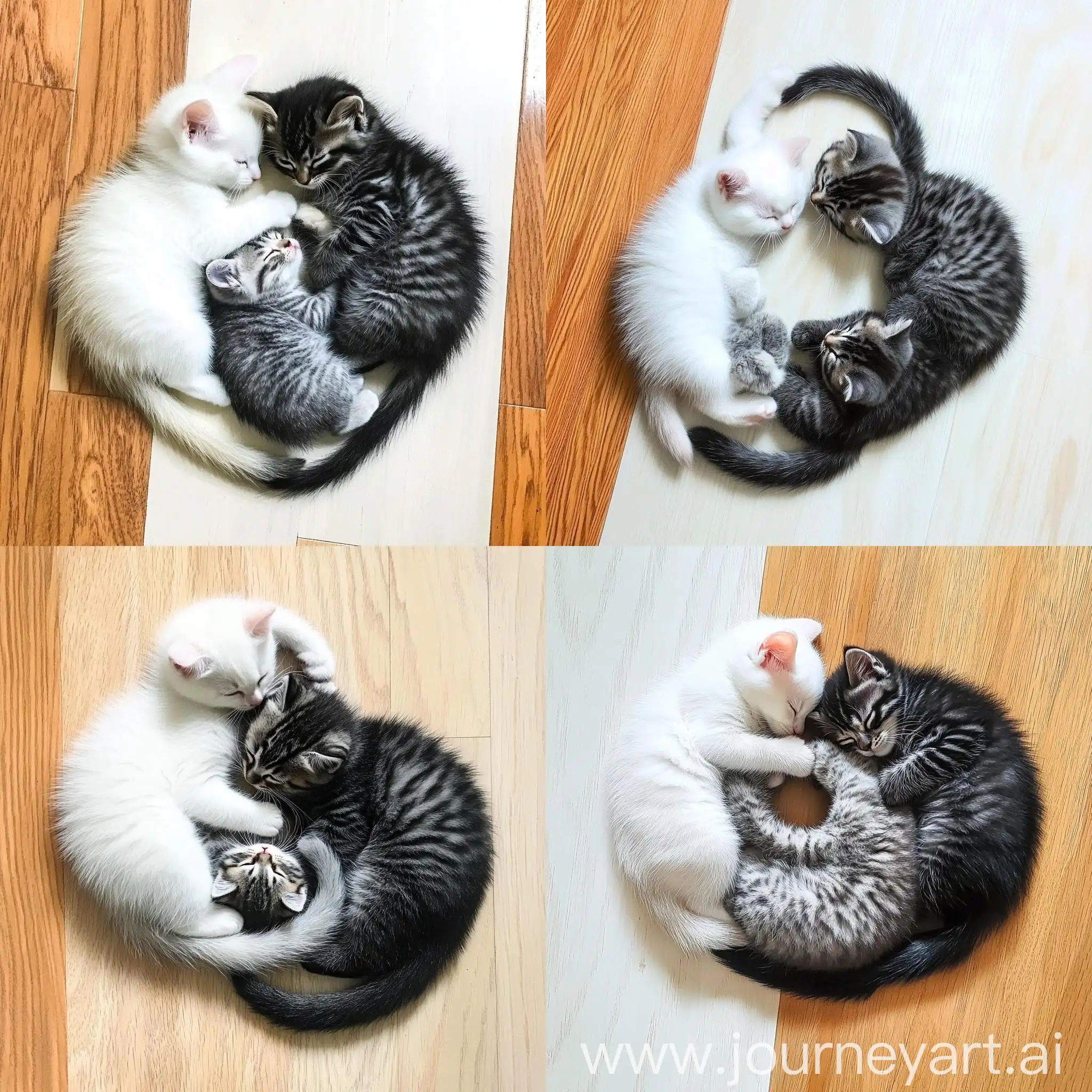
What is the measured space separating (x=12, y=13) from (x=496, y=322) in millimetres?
874

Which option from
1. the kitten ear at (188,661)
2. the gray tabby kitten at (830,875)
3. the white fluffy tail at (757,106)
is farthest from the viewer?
the white fluffy tail at (757,106)

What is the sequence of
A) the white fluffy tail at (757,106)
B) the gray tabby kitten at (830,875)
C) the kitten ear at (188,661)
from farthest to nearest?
the white fluffy tail at (757,106) < the gray tabby kitten at (830,875) < the kitten ear at (188,661)

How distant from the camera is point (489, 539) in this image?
4.74ft

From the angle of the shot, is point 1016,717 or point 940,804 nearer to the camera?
point 940,804

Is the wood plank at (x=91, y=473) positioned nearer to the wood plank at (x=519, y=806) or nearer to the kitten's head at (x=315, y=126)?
the kitten's head at (x=315, y=126)

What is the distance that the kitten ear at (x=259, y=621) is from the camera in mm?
1288

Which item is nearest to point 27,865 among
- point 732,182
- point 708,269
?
point 708,269

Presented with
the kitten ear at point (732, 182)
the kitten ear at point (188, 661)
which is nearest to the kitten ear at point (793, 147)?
the kitten ear at point (732, 182)

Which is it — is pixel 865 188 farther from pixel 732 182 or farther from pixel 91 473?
pixel 91 473

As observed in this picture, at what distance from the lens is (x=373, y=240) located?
136 centimetres

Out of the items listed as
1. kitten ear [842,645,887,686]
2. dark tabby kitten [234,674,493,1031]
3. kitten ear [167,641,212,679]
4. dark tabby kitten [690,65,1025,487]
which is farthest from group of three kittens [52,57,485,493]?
kitten ear [842,645,887,686]

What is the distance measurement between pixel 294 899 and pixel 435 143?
Answer: 1.22 m

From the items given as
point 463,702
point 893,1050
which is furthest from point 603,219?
point 893,1050

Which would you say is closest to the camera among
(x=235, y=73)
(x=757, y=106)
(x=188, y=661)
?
(x=188, y=661)
